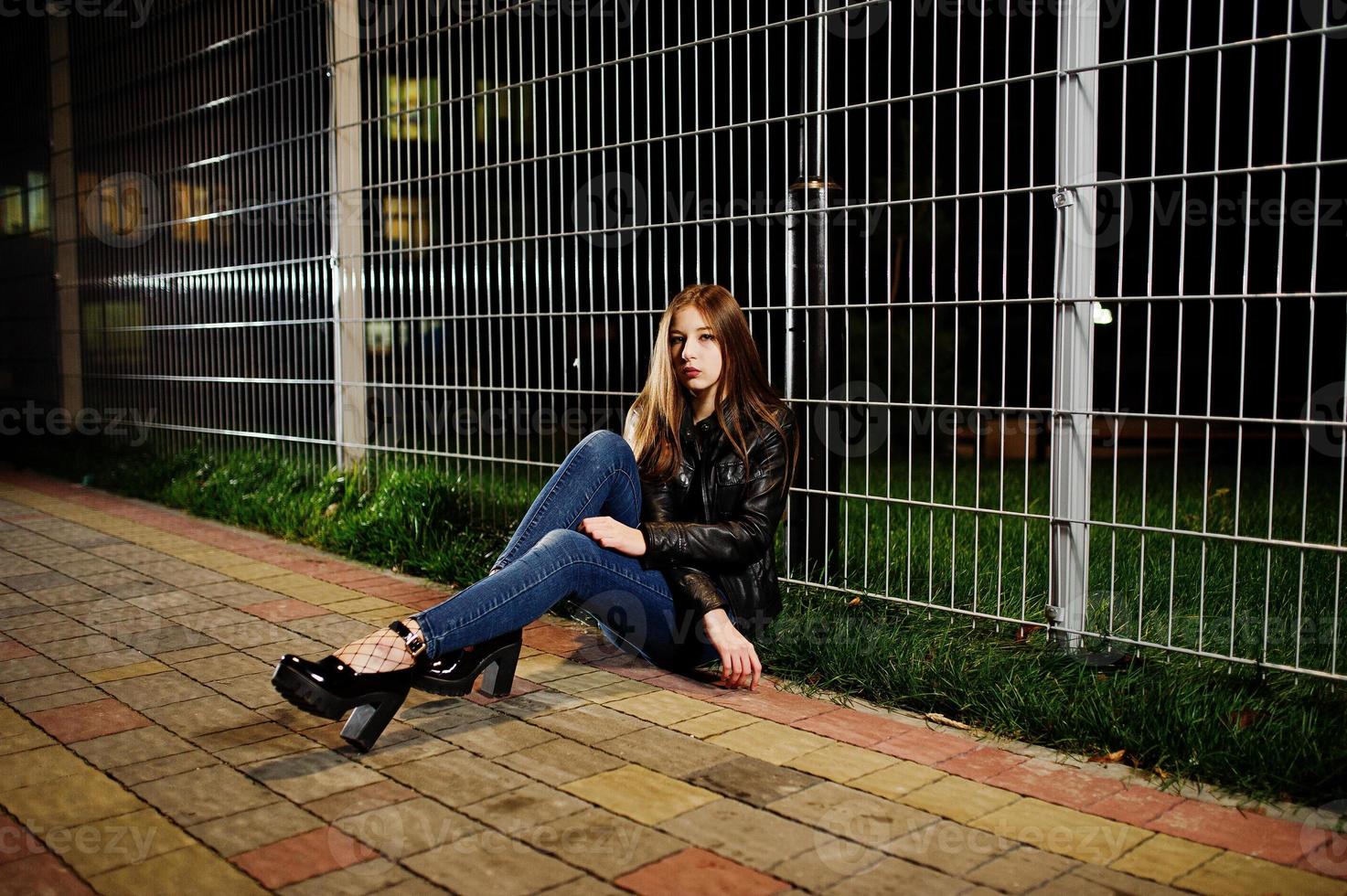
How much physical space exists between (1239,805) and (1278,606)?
1.67 metres

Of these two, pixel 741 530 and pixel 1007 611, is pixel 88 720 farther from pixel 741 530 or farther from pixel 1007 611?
pixel 1007 611

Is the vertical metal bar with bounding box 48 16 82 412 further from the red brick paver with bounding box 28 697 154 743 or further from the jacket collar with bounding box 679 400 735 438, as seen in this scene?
the jacket collar with bounding box 679 400 735 438

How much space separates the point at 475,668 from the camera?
331 centimetres

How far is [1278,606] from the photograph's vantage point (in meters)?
4.19

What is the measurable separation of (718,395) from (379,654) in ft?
4.59

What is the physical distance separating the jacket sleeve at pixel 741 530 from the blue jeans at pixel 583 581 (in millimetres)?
104

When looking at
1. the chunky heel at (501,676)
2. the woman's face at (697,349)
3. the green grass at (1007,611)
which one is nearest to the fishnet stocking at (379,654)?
the chunky heel at (501,676)

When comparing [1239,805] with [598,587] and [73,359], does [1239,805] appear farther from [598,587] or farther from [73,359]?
[73,359]

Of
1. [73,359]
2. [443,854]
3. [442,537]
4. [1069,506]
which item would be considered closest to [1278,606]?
[1069,506]

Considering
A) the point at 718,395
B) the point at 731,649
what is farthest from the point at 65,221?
the point at 731,649

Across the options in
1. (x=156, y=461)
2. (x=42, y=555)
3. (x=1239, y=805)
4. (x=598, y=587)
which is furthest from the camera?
(x=156, y=461)

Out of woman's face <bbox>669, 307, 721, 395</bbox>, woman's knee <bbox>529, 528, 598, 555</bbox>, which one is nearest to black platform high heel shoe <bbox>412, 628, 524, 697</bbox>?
woman's knee <bbox>529, 528, 598, 555</bbox>

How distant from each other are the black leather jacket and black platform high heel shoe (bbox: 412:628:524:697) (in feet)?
1.63

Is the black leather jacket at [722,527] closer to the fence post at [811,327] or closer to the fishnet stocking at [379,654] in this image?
the fence post at [811,327]
